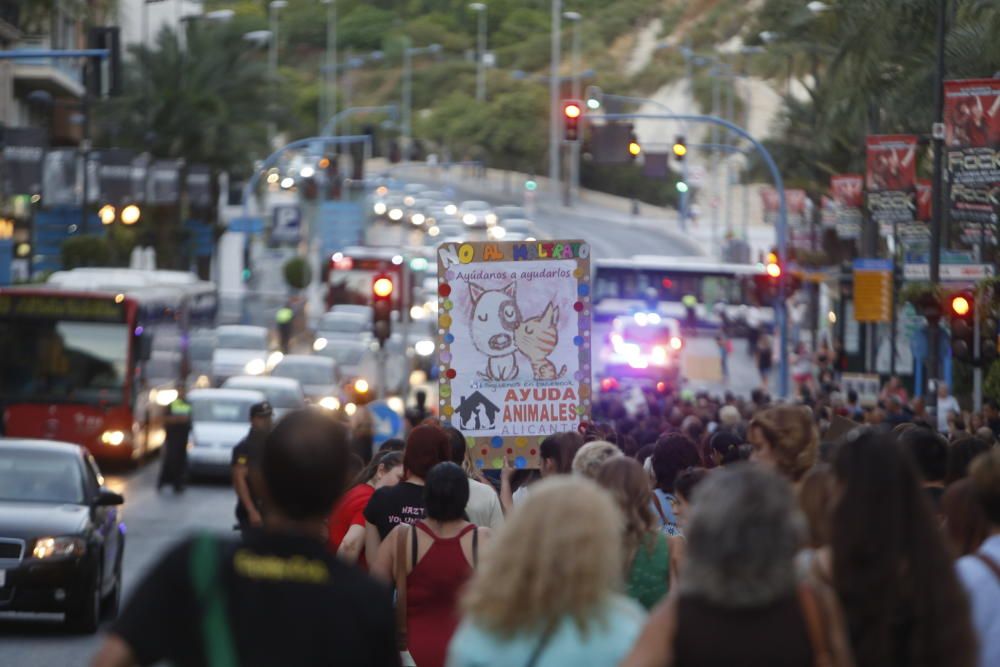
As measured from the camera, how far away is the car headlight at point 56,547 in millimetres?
14234

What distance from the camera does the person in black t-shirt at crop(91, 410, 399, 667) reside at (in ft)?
15.0

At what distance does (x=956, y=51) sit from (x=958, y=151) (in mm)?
6930

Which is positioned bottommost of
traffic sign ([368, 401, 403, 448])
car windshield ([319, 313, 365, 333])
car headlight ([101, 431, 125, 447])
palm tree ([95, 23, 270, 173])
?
car headlight ([101, 431, 125, 447])

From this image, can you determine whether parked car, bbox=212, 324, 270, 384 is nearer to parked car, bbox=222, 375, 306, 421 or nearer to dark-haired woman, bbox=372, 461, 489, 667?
parked car, bbox=222, 375, 306, 421

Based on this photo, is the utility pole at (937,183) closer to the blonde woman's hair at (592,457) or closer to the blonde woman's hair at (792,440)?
the blonde woman's hair at (592,457)

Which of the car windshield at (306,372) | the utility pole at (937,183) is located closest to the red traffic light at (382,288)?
the utility pole at (937,183)

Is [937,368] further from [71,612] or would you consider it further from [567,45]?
[567,45]

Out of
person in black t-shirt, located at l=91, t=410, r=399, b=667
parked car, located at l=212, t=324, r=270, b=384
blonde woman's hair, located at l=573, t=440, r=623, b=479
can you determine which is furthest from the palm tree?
person in black t-shirt, located at l=91, t=410, r=399, b=667

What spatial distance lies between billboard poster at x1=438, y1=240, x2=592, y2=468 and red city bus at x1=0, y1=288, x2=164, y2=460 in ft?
63.2

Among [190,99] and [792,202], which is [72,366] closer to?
[190,99]

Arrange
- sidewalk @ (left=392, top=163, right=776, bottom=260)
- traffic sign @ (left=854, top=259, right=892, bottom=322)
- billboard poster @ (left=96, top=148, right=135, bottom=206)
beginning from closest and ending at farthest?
traffic sign @ (left=854, top=259, right=892, bottom=322), billboard poster @ (left=96, top=148, right=135, bottom=206), sidewalk @ (left=392, top=163, right=776, bottom=260)

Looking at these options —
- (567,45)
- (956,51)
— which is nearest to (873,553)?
(956,51)

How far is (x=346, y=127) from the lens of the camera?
138 m

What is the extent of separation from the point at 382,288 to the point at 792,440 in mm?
21484
